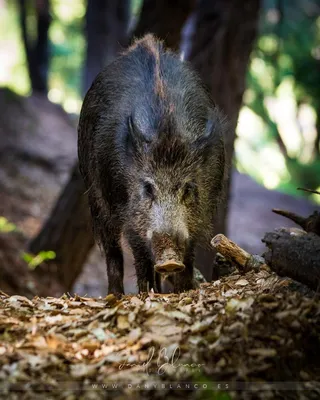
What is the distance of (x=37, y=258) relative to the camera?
31.5 feet

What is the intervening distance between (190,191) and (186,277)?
2.57 ft

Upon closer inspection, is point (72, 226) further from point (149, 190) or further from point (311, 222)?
point (311, 222)

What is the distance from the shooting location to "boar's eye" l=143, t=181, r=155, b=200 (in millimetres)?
5644

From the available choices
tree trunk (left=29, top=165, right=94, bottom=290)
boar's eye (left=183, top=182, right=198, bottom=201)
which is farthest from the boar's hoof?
tree trunk (left=29, top=165, right=94, bottom=290)

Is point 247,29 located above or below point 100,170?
above

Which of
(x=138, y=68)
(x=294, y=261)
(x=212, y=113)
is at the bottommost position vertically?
(x=294, y=261)

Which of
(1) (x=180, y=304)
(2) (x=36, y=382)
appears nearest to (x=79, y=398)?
(2) (x=36, y=382)

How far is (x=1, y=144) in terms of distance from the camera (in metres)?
14.0

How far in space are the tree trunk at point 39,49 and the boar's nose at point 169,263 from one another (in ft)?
49.4

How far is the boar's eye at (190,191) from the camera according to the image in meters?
5.71

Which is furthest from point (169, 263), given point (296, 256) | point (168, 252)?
point (296, 256)

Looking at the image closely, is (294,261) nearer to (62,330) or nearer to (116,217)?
(62,330)

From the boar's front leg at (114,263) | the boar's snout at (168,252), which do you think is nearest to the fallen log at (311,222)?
the boar's snout at (168,252)

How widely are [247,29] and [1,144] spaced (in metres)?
6.59
